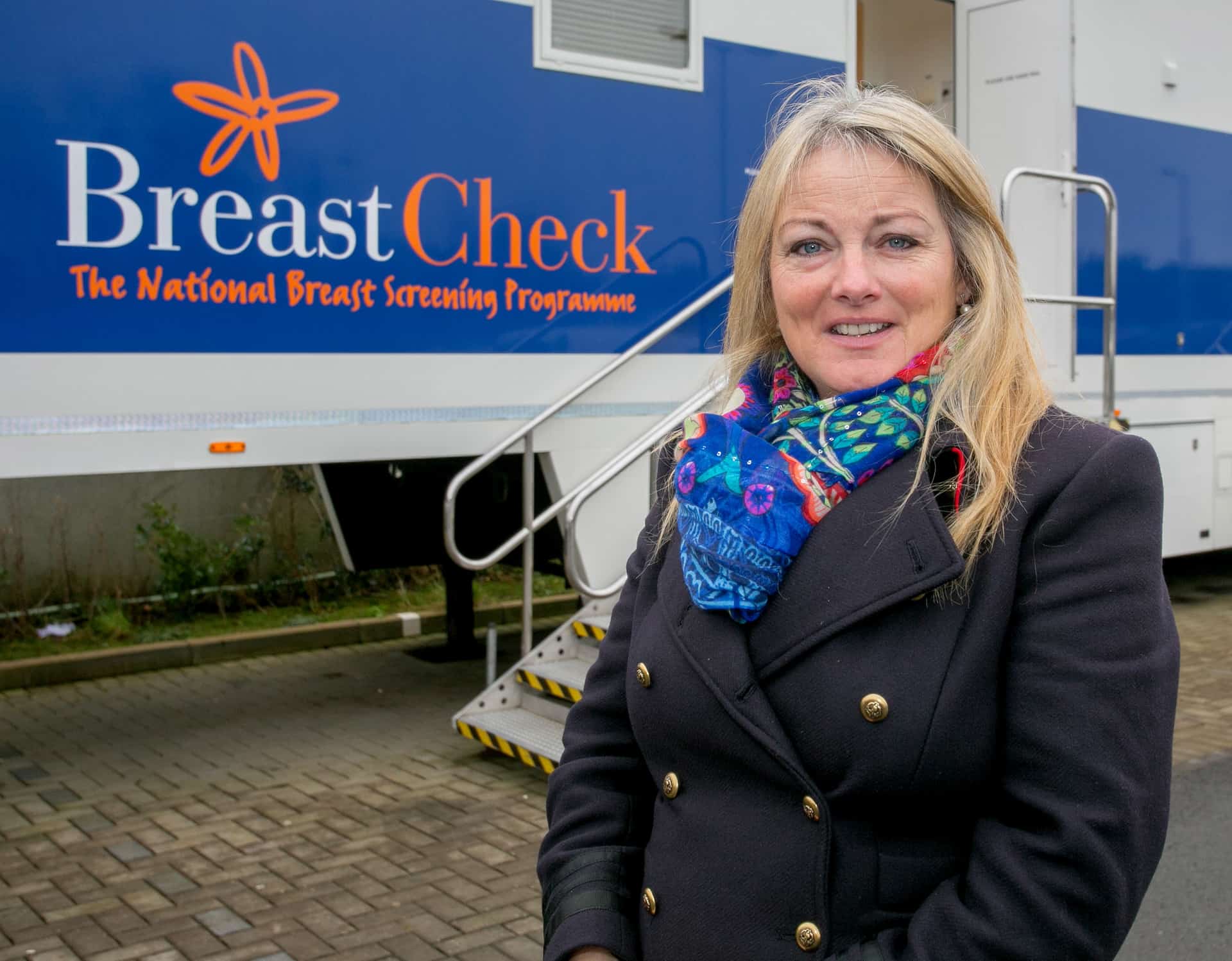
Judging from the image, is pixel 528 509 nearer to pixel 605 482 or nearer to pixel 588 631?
pixel 605 482

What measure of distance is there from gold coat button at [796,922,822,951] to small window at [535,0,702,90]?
463cm

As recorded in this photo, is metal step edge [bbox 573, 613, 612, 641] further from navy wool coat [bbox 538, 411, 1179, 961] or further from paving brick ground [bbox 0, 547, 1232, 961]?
navy wool coat [bbox 538, 411, 1179, 961]

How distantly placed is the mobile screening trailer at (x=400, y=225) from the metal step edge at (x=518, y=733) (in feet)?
2.61

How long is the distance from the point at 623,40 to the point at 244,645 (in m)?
3.80

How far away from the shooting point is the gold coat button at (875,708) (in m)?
1.51

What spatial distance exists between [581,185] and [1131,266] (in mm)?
3725

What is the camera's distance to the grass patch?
739cm

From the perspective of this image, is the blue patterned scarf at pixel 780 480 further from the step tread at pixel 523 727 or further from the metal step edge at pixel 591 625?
the metal step edge at pixel 591 625

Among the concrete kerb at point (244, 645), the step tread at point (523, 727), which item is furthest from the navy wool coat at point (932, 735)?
the concrete kerb at point (244, 645)

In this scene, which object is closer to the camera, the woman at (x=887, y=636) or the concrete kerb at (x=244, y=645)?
the woman at (x=887, y=636)

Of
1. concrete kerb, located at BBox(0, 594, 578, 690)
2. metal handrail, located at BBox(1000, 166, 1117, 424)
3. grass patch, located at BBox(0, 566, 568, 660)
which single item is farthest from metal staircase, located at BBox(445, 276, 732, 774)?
grass patch, located at BBox(0, 566, 568, 660)

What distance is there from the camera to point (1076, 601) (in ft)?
4.84

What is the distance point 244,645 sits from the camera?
7.44 m

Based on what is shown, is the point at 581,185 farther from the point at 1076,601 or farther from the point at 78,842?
the point at 1076,601
